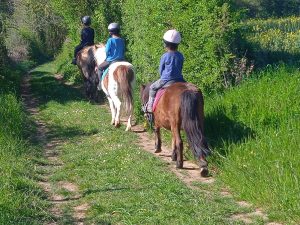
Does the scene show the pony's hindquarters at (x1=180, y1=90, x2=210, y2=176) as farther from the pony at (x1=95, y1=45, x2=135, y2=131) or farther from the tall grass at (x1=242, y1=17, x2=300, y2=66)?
the pony at (x1=95, y1=45, x2=135, y2=131)

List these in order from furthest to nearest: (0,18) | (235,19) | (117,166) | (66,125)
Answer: (0,18)
(66,125)
(235,19)
(117,166)

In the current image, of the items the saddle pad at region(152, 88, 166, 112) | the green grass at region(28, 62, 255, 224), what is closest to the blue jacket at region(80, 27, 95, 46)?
the green grass at region(28, 62, 255, 224)

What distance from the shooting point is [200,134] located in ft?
29.6

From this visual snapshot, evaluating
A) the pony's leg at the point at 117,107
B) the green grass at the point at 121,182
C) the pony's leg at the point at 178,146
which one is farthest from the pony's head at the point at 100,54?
the pony's leg at the point at 178,146

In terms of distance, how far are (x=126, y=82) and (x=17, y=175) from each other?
493 cm

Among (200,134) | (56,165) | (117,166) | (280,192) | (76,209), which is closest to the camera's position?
(280,192)

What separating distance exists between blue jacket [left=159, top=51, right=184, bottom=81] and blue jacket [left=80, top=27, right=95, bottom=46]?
903cm

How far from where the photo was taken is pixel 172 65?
10.1 meters

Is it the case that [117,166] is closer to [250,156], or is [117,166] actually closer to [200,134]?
[200,134]

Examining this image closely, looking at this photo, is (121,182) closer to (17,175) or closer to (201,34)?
(17,175)

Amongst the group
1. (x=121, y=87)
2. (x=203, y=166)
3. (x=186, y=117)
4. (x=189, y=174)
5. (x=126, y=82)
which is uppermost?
(x=126, y=82)

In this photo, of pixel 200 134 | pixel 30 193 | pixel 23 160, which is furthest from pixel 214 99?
pixel 30 193

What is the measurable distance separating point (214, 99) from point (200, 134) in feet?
8.11

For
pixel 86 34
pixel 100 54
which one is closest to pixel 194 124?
pixel 100 54
